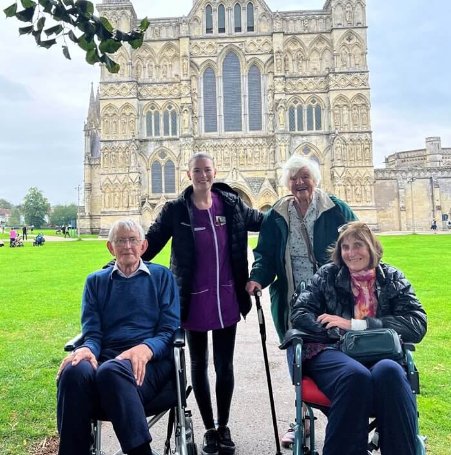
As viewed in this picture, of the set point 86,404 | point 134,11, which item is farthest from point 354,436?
point 134,11

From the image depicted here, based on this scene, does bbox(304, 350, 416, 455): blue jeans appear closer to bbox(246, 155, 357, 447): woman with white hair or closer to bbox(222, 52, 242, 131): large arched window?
bbox(246, 155, 357, 447): woman with white hair

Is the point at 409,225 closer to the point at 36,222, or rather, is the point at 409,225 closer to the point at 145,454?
the point at 145,454

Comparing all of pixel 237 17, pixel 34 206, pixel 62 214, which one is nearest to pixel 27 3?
pixel 237 17

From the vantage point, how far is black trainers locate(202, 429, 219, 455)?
380 cm

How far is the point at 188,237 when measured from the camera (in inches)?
160

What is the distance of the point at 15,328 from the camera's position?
8.28m

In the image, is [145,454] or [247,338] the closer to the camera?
[145,454]

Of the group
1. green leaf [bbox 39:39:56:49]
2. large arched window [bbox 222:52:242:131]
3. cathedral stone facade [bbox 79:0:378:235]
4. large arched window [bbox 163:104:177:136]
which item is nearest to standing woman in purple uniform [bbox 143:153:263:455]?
green leaf [bbox 39:39:56:49]

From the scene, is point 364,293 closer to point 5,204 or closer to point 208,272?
point 208,272

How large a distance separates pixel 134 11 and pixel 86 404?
146ft

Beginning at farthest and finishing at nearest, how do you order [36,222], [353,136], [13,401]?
[36,222]
[353,136]
[13,401]

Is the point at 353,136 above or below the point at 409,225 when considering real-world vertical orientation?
above

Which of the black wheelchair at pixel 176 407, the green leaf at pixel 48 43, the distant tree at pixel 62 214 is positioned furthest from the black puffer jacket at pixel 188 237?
the distant tree at pixel 62 214

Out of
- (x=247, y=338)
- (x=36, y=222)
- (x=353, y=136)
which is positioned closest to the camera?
(x=247, y=338)
